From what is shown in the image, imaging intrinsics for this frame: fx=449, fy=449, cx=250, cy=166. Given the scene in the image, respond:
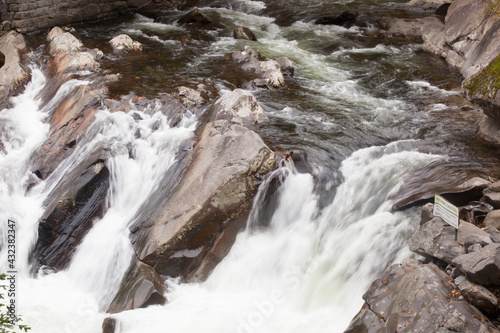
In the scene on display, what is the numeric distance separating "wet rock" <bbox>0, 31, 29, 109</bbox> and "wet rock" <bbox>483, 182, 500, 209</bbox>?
9254 mm

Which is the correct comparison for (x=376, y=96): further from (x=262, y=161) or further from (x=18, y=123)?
(x=18, y=123)

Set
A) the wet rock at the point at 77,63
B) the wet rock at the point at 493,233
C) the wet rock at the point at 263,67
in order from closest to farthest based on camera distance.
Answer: the wet rock at the point at 493,233
the wet rock at the point at 263,67
the wet rock at the point at 77,63

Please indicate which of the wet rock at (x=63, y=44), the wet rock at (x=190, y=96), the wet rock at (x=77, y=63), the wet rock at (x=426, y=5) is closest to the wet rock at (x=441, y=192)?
the wet rock at (x=190, y=96)

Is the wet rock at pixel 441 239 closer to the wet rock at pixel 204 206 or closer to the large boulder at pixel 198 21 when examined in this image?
the wet rock at pixel 204 206

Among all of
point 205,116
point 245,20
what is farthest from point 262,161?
point 245,20

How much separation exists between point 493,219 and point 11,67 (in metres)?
10.2

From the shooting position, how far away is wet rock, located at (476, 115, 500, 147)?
24.2 ft

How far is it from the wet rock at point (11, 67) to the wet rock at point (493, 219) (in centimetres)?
930

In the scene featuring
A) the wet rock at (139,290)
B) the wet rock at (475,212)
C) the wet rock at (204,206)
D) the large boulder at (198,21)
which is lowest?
the wet rock at (139,290)

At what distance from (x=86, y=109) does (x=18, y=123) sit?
1.66 m

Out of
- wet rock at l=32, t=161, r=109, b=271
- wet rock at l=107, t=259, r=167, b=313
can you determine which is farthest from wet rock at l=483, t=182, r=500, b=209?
wet rock at l=32, t=161, r=109, b=271

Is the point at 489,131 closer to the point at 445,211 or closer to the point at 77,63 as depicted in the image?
the point at 445,211

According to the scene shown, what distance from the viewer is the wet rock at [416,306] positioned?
12.8ft

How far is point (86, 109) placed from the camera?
8.63 meters
